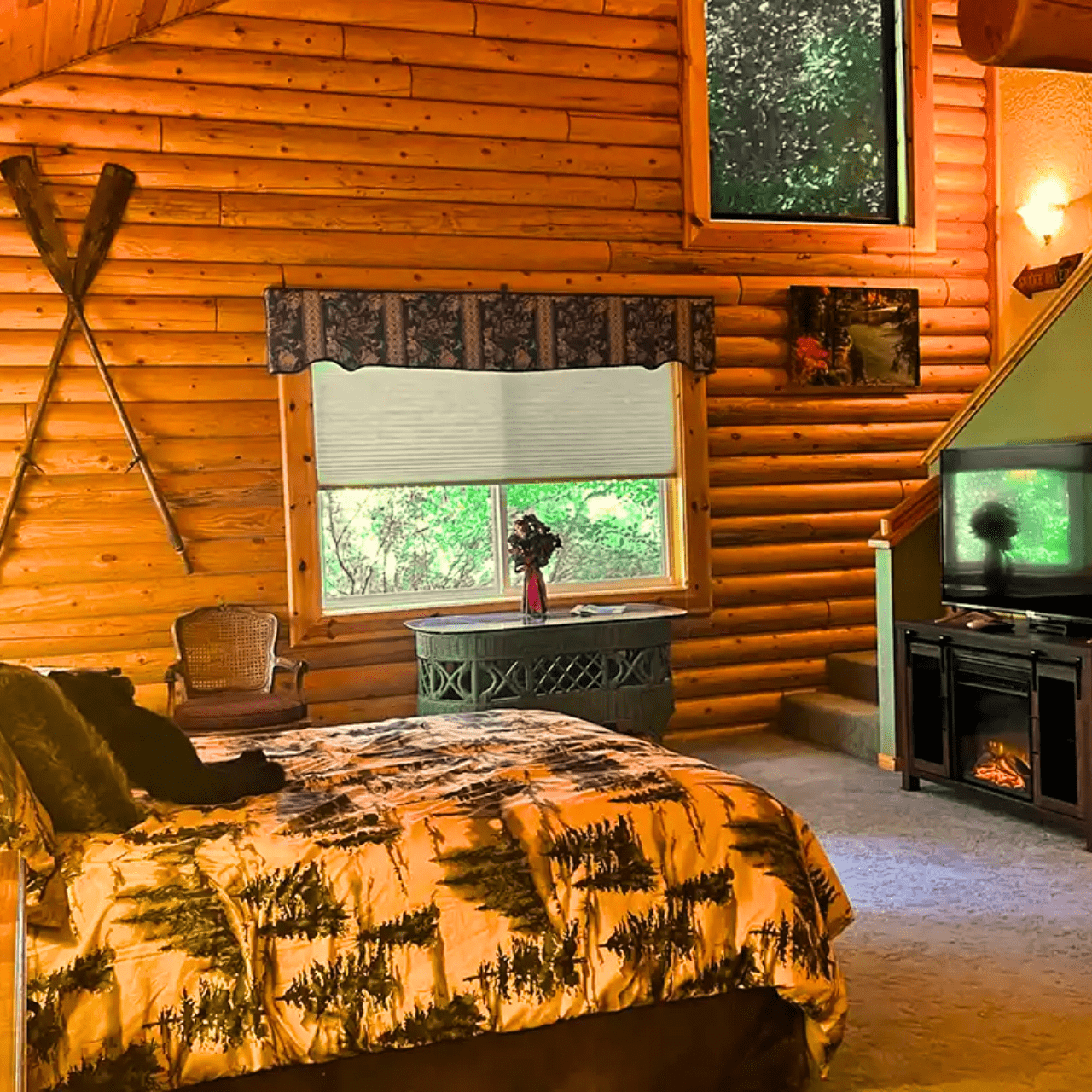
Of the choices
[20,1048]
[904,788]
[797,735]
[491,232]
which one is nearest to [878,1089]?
[20,1048]

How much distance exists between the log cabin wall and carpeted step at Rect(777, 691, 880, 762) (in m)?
0.17

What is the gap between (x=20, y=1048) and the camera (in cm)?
136

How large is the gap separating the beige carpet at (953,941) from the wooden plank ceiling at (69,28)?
152 inches

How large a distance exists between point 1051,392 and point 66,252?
4.14 m

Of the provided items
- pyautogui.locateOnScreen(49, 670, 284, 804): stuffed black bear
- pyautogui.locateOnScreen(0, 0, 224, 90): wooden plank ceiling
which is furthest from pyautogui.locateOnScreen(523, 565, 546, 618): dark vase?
pyautogui.locateOnScreen(49, 670, 284, 804): stuffed black bear

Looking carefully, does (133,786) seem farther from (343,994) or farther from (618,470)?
(618,470)

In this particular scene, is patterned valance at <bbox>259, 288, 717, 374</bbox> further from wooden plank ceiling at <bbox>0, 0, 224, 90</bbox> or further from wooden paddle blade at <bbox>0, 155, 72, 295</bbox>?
wooden plank ceiling at <bbox>0, 0, 224, 90</bbox>

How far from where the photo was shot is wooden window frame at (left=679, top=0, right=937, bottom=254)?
22.0 feet

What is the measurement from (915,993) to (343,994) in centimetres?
164

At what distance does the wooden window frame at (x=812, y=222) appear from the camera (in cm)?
669

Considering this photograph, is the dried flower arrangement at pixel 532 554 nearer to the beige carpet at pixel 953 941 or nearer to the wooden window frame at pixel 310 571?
the wooden window frame at pixel 310 571

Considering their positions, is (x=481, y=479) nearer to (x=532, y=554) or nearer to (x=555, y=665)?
(x=532, y=554)

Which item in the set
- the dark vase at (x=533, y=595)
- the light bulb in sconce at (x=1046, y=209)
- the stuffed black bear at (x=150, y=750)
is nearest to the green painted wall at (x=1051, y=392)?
the light bulb in sconce at (x=1046, y=209)

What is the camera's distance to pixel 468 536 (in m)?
6.50
